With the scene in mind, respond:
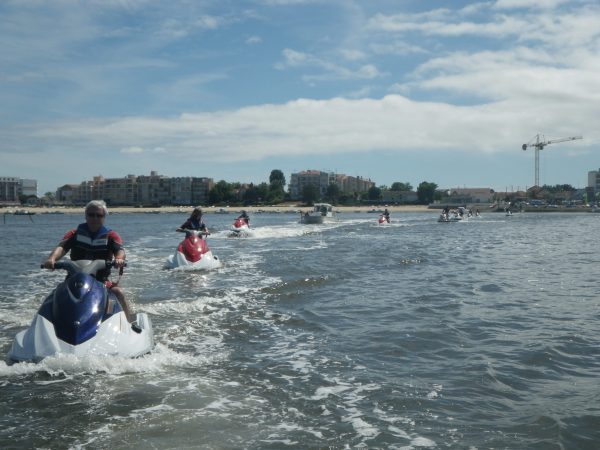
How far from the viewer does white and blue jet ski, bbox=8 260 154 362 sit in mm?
6789

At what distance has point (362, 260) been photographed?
73.4 ft

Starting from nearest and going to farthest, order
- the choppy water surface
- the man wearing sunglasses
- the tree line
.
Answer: the choppy water surface
the man wearing sunglasses
the tree line

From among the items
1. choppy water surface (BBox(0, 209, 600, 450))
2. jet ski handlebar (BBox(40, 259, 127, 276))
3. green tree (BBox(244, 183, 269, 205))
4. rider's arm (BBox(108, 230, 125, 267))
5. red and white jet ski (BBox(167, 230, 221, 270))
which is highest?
green tree (BBox(244, 183, 269, 205))

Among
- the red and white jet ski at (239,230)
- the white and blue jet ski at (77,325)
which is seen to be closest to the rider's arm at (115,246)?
the white and blue jet ski at (77,325)

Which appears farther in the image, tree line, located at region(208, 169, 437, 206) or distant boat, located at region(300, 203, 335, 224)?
tree line, located at region(208, 169, 437, 206)

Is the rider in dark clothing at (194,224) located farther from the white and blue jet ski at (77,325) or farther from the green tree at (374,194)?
the green tree at (374,194)

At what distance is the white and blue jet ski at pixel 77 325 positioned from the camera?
22.3ft

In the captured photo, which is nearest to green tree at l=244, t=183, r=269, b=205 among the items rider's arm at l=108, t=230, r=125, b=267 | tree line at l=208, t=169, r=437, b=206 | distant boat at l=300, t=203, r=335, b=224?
tree line at l=208, t=169, r=437, b=206

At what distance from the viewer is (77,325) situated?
677cm

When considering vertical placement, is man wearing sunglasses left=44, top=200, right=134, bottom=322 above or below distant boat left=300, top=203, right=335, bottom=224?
above

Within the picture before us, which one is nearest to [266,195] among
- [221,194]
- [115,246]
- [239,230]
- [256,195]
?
[256,195]

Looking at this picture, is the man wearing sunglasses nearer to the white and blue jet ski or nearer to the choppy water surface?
the white and blue jet ski

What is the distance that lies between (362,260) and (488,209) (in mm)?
130917

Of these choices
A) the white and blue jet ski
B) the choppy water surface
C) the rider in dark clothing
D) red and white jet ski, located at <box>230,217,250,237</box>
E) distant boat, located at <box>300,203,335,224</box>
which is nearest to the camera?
the choppy water surface
